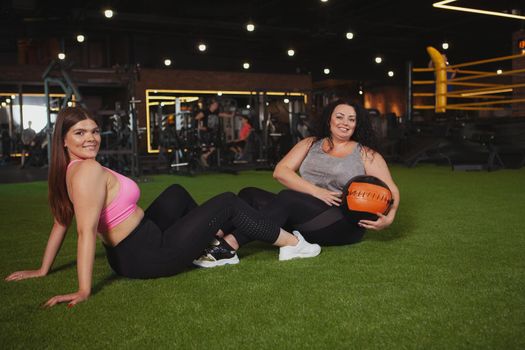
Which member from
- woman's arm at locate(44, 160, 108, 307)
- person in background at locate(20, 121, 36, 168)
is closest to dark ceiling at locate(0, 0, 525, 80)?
person in background at locate(20, 121, 36, 168)

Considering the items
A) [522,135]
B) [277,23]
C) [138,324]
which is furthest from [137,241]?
[277,23]

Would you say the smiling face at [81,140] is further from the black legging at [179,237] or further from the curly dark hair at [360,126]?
the curly dark hair at [360,126]

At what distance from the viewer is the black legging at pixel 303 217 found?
9.06 feet

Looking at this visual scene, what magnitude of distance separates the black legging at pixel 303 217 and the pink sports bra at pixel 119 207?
706 mm

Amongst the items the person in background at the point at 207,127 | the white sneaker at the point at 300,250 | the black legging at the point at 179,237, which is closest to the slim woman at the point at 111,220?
the black legging at the point at 179,237

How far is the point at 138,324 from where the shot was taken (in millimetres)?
1842

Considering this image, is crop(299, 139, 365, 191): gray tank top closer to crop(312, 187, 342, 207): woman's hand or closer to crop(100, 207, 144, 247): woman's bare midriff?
crop(312, 187, 342, 207): woman's hand

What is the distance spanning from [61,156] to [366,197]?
1.44 m

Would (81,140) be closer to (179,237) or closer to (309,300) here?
(179,237)

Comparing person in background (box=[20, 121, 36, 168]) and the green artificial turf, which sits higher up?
person in background (box=[20, 121, 36, 168])

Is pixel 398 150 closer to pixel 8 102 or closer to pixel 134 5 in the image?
pixel 134 5

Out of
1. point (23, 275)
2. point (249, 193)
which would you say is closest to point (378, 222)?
point (249, 193)

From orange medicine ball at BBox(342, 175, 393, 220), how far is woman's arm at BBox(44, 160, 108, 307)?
1.25 meters

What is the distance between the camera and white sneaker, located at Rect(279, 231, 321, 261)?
2.69m
